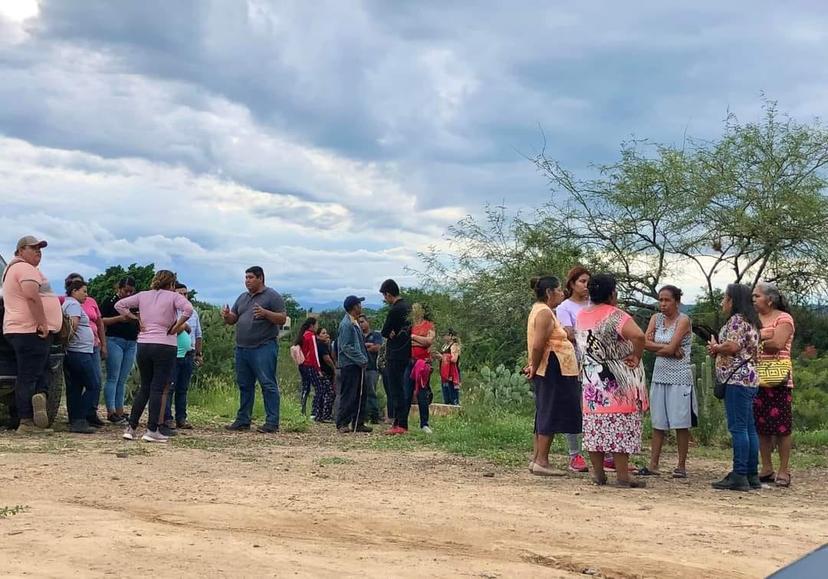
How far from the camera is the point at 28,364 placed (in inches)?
404

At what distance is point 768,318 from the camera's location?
28.9 feet

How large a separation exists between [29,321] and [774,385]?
282 inches

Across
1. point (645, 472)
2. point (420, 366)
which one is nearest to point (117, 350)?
point (420, 366)

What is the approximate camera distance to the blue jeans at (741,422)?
8336 millimetres

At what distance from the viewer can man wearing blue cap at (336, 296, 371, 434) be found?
12.1 metres

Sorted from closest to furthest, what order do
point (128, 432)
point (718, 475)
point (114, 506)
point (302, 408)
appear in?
point (114, 506) → point (718, 475) → point (128, 432) → point (302, 408)

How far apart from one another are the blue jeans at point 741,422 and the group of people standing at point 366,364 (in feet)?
14.0

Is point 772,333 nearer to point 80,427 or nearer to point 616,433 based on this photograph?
point 616,433

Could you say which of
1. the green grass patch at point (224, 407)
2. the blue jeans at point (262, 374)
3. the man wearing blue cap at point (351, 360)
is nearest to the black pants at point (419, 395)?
the man wearing blue cap at point (351, 360)

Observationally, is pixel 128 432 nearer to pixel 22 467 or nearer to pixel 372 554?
pixel 22 467

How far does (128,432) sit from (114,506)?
392cm

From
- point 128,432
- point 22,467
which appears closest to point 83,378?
point 128,432

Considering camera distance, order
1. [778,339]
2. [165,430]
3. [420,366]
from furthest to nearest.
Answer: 1. [420,366]
2. [165,430]
3. [778,339]

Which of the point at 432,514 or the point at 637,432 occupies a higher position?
the point at 637,432
